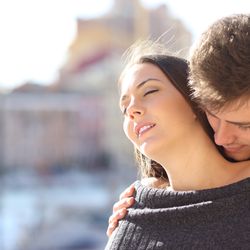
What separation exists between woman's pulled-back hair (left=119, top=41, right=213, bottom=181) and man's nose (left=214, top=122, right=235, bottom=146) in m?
0.03

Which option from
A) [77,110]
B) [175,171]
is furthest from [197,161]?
[77,110]

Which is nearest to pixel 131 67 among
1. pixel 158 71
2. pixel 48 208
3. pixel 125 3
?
pixel 158 71

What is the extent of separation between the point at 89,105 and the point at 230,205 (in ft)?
46.0

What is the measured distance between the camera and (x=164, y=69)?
652 millimetres

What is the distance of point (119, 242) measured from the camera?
657mm

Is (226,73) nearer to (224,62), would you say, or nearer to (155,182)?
(224,62)

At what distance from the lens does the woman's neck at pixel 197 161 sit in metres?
0.64

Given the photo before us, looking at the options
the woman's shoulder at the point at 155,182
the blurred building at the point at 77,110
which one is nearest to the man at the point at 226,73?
the woman's shoulder at the point at 155,182

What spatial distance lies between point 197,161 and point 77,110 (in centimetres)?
1399

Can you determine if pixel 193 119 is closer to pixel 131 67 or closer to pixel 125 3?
pixel 131 67

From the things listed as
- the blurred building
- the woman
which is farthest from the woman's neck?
the blurred building

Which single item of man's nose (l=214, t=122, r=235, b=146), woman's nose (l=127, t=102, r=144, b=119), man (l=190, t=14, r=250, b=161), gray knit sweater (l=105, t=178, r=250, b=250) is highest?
man (l=190, t=14, r=250, b=161)

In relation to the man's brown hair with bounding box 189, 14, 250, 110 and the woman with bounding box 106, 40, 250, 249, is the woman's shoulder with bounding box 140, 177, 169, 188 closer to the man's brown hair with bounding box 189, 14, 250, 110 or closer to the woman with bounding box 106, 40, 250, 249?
the woman with bounding box 106, 40, 250, 249

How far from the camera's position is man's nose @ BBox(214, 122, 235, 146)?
599 millimetres
